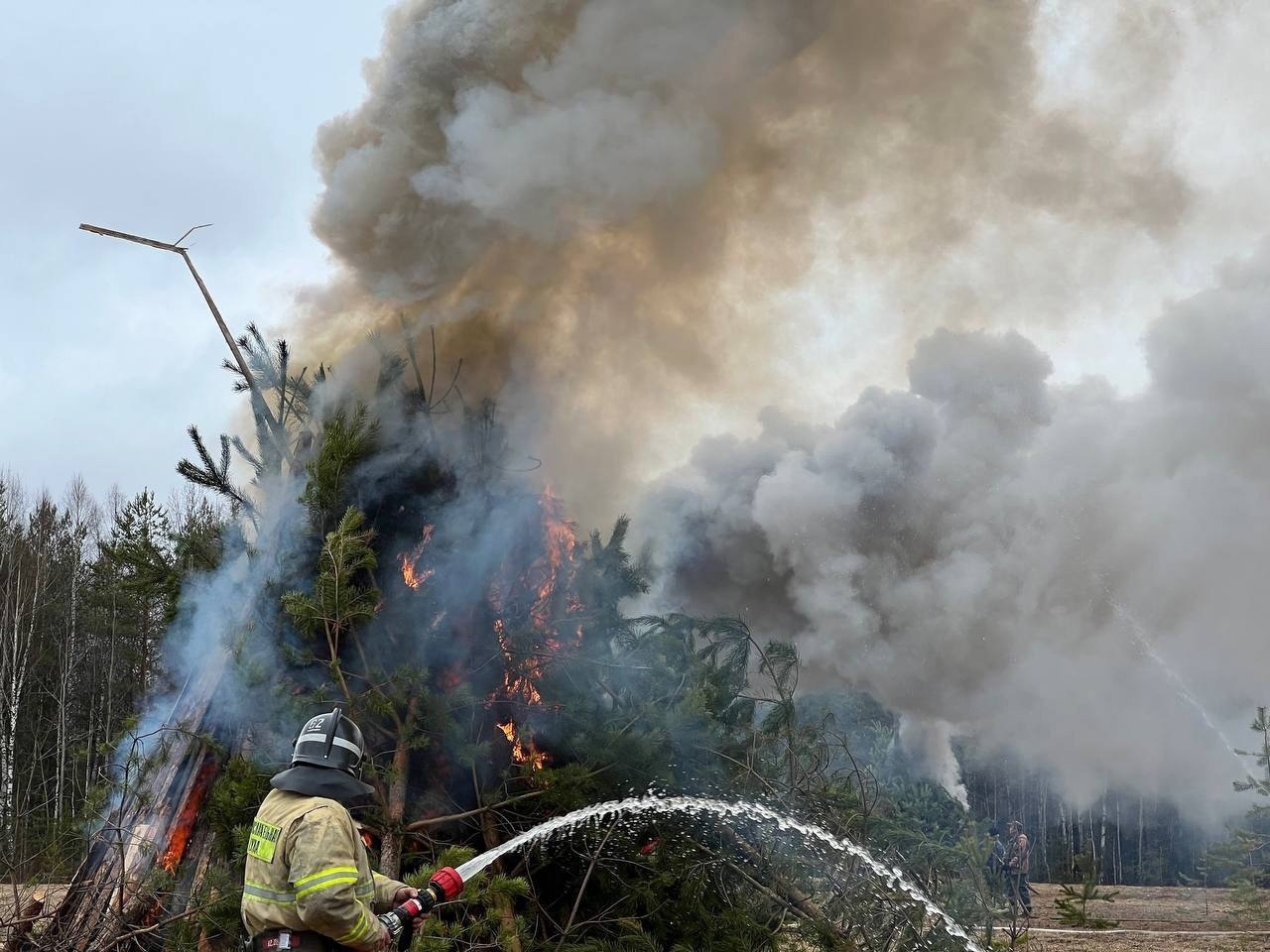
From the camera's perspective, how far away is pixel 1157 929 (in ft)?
34.9

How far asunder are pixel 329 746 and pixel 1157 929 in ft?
33.7

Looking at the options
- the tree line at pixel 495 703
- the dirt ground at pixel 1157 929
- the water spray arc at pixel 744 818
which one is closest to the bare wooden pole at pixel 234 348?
the tree line at pixel 495 703

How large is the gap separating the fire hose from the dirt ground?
6.98 meters

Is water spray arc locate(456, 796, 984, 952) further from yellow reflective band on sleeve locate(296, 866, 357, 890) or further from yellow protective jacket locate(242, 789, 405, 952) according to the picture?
yellow reflective band on sleeve locate(296, 866, 357, 890)

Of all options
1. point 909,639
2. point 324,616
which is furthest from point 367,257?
point 909,639

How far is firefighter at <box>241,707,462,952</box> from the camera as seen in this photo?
11.1 feet

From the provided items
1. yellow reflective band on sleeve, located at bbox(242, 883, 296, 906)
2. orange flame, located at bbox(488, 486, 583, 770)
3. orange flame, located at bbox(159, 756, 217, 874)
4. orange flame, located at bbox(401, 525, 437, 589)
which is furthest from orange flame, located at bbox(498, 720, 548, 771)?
yellow reflective band on sleeve, located at bbox(242, 883, 296, 906)

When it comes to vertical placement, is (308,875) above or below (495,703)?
below

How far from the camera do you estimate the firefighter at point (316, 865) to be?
338 cm

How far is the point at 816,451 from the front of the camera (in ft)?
56.4

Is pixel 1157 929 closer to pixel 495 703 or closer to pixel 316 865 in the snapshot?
pixel 495 703

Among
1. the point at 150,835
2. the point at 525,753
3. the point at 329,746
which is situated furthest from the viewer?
the point at 525,753

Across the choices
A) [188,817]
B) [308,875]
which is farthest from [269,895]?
[188,817]

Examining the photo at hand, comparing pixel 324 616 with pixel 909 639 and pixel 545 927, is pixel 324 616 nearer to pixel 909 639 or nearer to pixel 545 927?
→ pixel 545 927
